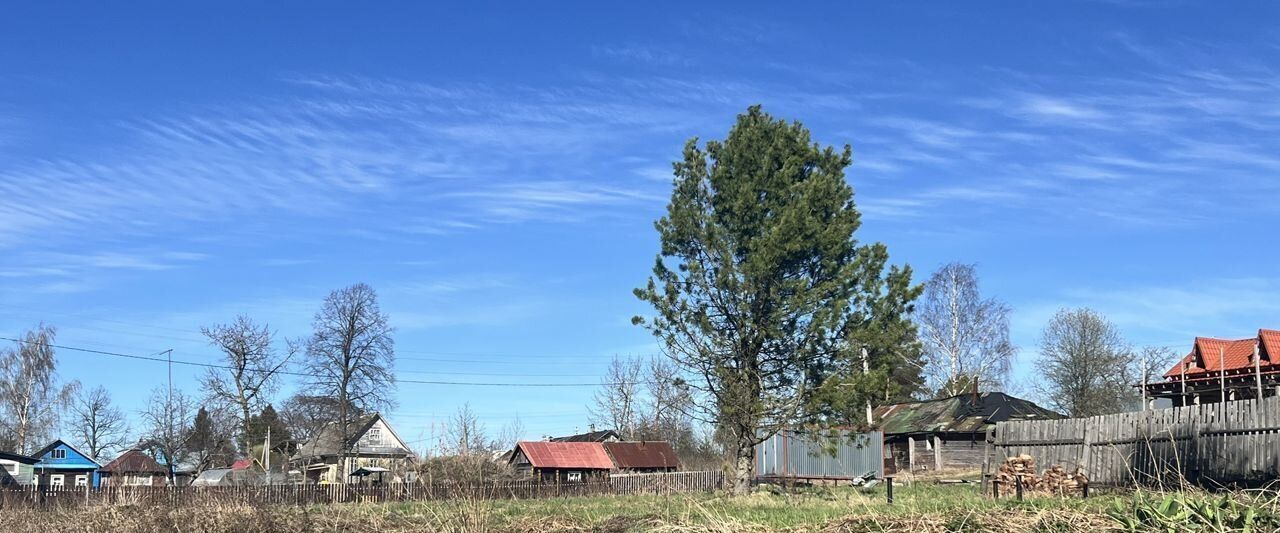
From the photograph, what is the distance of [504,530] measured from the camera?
1145 cm

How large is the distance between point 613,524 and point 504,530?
1.15 m

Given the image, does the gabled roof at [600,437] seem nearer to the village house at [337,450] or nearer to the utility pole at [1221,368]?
the village house at [337,450]

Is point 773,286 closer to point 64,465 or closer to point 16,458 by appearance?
point 16,458

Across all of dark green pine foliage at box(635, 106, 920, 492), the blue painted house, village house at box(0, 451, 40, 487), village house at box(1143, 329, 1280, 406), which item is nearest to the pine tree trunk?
dark green pine foliage at box(635, 106, 920, 492)

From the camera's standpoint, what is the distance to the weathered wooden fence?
621 inches

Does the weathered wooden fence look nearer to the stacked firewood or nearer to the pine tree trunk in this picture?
the stacked firewood

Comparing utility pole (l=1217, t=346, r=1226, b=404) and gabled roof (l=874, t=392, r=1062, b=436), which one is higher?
utility pole (l=1217, t=346, r=1226, b=404)

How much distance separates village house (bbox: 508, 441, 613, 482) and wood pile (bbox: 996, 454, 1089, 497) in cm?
3087

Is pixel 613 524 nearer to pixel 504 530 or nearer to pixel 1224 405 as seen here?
pixel 504 530

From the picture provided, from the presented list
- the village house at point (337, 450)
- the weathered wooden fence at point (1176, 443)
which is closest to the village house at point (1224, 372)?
the weathered wooden fence at point (1176, 443)

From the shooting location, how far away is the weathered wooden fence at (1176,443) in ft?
51.8

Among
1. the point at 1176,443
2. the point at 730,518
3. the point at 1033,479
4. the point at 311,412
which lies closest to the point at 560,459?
the point at 311,412

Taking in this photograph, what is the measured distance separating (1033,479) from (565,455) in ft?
113

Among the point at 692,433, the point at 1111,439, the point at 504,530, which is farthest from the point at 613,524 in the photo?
the point at 692,433
